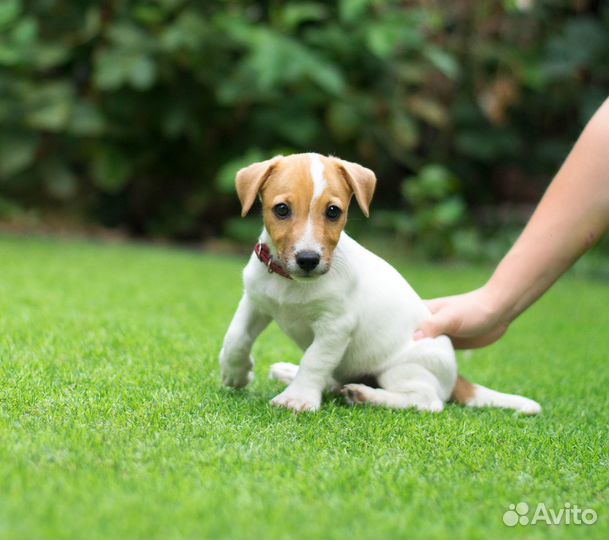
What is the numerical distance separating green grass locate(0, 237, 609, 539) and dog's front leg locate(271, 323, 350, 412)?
96 millimetres

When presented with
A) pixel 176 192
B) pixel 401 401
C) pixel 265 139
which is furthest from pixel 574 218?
pixel 176 192

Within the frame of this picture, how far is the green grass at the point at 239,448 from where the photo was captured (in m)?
1.89

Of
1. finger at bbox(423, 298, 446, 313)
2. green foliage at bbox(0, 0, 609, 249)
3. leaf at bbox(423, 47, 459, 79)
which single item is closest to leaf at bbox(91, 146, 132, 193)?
green foliage at bbox(0, 0, 609, 249)

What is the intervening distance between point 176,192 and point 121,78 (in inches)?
60.8

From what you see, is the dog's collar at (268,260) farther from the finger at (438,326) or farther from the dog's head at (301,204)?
the finger at (438,326)

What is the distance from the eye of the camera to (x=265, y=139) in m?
8.50

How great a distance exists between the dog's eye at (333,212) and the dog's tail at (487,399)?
87 cm

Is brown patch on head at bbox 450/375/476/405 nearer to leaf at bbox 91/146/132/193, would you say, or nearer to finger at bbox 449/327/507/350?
finger at bbox 449/327/507/350

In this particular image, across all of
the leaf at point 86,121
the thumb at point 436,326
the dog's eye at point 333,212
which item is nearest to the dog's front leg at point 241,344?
the dog's eye at point 333,212

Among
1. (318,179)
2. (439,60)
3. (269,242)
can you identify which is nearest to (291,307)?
(269,242)

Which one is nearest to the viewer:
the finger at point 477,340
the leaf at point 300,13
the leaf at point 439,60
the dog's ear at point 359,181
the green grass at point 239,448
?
the green grass at point 239,448

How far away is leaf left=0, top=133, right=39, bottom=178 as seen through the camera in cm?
799

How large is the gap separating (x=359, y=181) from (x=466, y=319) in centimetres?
72

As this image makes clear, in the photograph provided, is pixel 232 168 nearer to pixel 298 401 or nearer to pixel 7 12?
pixel 7 12
